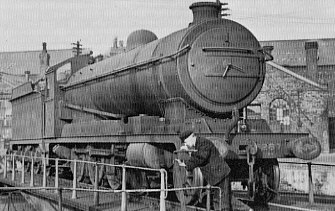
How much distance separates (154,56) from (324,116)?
19.9 meters

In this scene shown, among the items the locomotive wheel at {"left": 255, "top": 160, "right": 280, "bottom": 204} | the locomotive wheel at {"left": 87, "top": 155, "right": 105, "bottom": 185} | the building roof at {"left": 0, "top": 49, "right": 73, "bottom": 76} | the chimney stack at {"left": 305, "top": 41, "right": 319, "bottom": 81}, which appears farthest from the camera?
the building roof at {"left": 0, "top": 49, "right": 73, "bottom": 76}

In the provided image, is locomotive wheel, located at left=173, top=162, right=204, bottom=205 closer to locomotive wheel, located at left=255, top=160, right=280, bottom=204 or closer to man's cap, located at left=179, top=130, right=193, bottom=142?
man's cap, located at left=179, top=130, right=193, bottom=142

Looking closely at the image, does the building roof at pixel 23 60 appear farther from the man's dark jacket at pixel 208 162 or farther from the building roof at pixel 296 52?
the man's dark jacket at pixel 208 162

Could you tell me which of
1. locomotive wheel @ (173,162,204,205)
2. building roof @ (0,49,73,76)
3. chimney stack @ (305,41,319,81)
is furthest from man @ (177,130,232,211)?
building roof @ (0,49,73,76)

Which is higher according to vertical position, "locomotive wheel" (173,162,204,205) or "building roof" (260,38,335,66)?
"building roof" (260,38,335,66)

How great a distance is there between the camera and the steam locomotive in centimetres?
861

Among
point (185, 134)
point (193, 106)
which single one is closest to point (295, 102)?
point (193, 106)

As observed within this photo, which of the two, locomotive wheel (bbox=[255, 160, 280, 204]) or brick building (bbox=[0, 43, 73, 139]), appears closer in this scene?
locomotive wheel (bbox=[255, 160, 280, 204])

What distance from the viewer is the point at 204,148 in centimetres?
793

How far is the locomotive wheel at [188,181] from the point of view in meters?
8.08

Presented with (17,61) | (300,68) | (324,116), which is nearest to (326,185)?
(324,116)

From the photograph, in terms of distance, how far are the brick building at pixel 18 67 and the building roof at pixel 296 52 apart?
2324 centimetres

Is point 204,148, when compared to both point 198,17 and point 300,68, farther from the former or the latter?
point 300,68

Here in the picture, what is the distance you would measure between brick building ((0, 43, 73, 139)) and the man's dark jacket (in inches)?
1594
